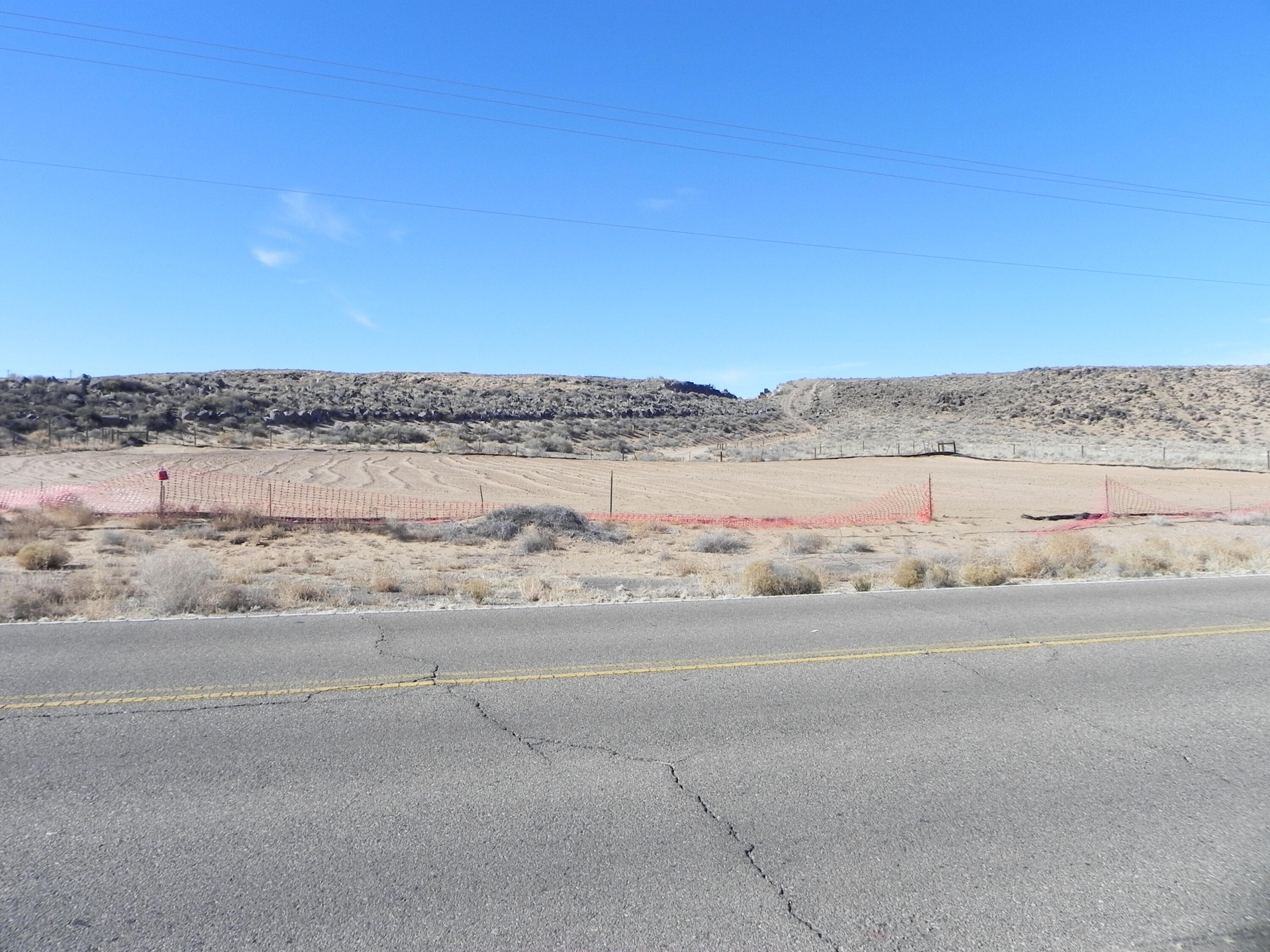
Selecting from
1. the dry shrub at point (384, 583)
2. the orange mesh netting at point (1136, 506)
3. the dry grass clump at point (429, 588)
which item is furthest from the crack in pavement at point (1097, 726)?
the orange mesh netting at point (1136, 506)

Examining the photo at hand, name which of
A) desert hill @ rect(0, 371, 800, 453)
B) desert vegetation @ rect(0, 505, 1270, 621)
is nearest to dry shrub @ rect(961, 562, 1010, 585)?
desert vegetation @ rect(0, 505, 1270, 621)

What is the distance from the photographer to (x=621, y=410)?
93500mm

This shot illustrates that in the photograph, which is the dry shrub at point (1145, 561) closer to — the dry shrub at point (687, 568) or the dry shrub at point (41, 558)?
the dry shrub at point (687, 568)

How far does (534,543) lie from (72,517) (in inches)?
490

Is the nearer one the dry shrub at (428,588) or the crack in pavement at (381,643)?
the crack in pavement at (381,643)

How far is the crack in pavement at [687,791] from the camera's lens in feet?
13.8

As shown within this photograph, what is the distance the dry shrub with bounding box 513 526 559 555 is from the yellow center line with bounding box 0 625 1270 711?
12786mm

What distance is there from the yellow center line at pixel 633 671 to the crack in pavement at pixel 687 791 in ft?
1.72

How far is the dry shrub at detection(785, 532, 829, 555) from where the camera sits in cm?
2209

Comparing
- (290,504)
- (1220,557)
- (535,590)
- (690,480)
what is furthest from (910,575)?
(690,480)

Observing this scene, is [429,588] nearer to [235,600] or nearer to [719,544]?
[235,600]

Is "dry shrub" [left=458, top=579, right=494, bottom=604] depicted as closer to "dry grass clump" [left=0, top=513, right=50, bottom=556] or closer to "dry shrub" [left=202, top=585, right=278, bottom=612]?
"dry shrub" [left=202, top=585, right=278, bottom=612]

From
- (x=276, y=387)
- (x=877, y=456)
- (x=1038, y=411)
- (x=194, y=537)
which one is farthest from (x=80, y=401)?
(x=1038, y=411)

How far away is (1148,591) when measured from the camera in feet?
44.3
